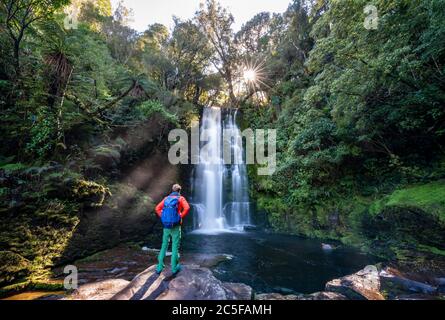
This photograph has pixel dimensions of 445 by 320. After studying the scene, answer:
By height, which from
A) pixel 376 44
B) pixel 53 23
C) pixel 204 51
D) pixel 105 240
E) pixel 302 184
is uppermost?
pixel 204 51

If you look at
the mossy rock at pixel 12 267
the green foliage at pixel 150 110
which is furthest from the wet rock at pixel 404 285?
the green foliage at pixel 150 110

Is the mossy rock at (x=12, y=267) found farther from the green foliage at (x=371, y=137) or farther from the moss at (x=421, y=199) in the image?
the moss at (x=421, y=199)

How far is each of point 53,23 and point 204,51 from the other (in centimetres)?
1622

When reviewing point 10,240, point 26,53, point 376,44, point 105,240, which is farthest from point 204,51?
point 10,240

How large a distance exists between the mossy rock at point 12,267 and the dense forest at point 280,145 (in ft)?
0.11

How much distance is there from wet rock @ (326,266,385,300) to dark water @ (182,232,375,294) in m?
1.21

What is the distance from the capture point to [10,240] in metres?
5.41

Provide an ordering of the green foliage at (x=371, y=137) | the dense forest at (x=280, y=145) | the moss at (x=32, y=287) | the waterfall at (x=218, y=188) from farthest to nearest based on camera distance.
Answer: the waterfall at (x=218, y=188) → the green foliage at (x=371, y=137) → the dense forest at (x=280, y=145) → the moss at (x=32, y=287)

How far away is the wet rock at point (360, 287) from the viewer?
4387 mm

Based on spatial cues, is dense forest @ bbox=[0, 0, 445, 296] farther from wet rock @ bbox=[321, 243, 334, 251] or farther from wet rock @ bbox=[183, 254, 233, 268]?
wet rock @ bbox=[183, 254, 233, 268]

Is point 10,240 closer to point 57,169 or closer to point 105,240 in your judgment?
point 57,169

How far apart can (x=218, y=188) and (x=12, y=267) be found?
1200cm

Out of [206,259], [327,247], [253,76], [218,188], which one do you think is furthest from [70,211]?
[253,76]

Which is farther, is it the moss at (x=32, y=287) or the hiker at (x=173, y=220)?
the moss at (x=32, y=287)
